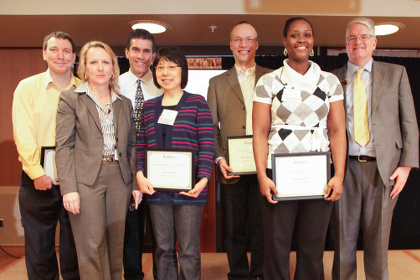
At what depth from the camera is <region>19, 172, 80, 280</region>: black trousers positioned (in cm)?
215

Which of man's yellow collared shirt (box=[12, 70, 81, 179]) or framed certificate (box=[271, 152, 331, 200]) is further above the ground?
man's yellow collared shirt (box=[12, 70, 81, 179])

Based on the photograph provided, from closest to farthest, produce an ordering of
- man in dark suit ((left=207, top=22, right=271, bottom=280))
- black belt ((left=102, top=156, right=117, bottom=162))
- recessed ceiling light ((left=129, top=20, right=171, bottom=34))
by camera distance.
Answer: black belt ((left=102, top=156, right=117, bottom=162)), man in dark suit ((left=207, top=22, right=271, bottom=280)), recessed ceiling light ((left=129, top=20, right=171, bottom=34))

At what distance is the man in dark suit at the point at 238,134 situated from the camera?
2.19 meters

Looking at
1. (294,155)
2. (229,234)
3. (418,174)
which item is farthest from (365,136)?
(418,174)

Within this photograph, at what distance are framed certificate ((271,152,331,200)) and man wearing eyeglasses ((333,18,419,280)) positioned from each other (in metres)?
0.58

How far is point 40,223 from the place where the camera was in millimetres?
2184

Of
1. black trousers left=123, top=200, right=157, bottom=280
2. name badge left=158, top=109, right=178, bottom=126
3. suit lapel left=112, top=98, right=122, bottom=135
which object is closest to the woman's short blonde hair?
suit lapel left=112, top=98, right=122, bottom=135

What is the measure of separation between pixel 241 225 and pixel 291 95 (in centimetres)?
108

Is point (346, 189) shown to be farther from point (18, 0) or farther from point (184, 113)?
point (18, 0)

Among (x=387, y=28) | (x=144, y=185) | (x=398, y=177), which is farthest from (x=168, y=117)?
(x=387, y=28)

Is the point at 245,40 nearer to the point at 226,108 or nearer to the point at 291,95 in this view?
the point at 226,108

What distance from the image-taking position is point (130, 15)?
2.86 meters

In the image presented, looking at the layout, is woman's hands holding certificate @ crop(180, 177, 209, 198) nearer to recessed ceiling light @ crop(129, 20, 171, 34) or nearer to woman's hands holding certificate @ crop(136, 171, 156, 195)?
woman's hands holding certificate @ crop(136, 171, 156, 195)

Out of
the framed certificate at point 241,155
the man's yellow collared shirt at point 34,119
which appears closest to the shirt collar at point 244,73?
the framed certificate at point 241,155
